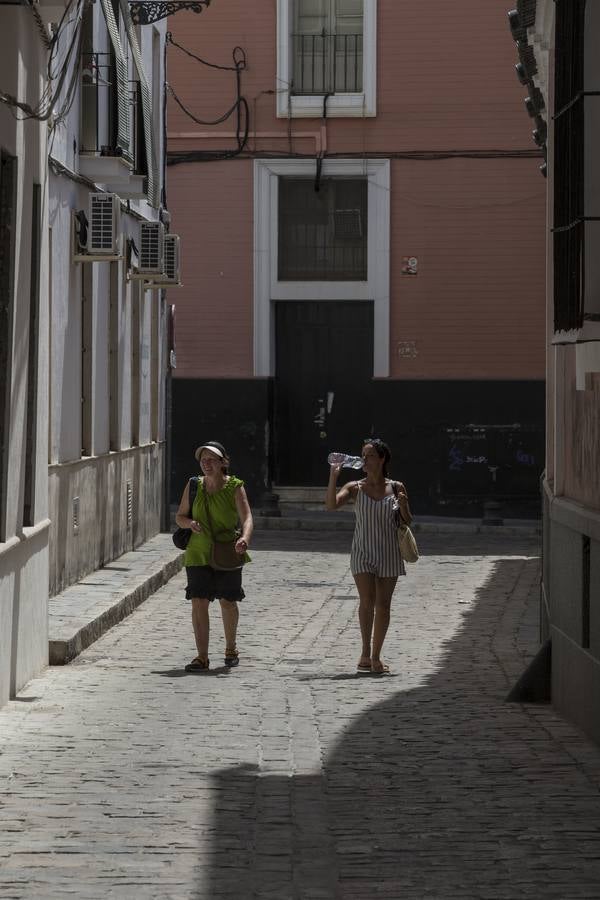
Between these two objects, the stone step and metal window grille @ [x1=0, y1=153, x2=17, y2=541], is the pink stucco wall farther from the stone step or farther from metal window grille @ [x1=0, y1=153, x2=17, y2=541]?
metal window grille @ [x1=0, y1=153, x2=17, y2=541]

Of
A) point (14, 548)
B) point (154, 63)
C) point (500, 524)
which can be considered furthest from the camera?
point (500, 524)

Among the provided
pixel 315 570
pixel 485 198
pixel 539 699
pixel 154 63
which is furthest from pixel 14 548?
pixel 485 198

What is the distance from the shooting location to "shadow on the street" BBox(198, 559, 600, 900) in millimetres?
6426

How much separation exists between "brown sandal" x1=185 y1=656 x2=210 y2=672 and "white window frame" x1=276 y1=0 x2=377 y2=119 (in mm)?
15529

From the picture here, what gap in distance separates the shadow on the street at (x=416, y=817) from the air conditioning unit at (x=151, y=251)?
10051mm

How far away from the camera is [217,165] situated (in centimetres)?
2719

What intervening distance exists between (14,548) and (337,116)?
665 inches

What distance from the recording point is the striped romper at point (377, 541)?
42.1ft

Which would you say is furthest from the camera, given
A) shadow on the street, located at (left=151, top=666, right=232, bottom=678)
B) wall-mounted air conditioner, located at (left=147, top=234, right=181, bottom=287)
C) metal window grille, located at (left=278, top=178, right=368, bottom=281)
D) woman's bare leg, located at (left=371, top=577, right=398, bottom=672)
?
metal window grille, located at (left=278, top=178, right=368, bottom=281)

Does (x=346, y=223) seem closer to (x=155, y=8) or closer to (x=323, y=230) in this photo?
(x=323, y=230)

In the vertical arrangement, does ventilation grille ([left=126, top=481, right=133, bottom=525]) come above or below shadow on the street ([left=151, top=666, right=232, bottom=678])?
above

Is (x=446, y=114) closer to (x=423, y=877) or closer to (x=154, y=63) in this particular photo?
(x=154, y=63)

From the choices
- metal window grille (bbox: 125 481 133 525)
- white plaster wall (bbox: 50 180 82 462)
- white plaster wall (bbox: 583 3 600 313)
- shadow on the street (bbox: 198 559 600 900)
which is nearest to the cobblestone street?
shadow on the street (bbox: 198 559 600 900)

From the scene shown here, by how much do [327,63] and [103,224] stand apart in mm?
11337
